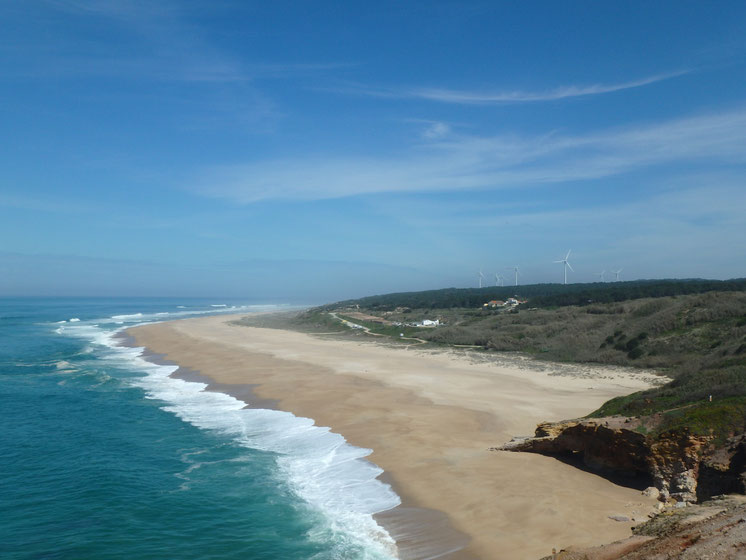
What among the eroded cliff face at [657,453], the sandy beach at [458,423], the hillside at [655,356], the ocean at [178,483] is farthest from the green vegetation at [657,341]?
the ocean at [178,483]

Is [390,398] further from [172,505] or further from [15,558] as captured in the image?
[15,558]

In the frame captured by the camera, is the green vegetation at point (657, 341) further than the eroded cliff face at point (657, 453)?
Yes

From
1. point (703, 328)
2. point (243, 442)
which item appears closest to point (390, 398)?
point (243, 442)

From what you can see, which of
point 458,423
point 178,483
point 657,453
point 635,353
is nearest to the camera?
point 657,453

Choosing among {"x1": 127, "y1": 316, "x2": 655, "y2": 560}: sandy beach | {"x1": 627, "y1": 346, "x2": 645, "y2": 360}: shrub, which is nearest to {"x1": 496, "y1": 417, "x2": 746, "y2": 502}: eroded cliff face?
{"x1": 127, "y1": 316, "x2": 655, "y2": 560}: sandy beach

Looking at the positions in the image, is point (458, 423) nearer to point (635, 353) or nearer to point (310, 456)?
point (310, 456)

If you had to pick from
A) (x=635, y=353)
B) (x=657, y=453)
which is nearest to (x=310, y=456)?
(x=657, y=453)

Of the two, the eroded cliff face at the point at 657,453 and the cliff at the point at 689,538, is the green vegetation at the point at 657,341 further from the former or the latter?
the cliff at the point at 689,538
